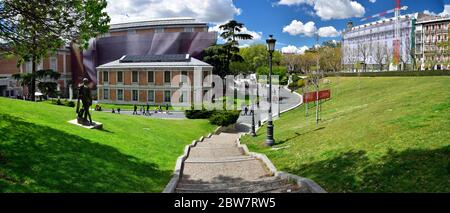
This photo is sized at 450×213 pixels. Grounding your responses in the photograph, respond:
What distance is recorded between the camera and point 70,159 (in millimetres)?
9383

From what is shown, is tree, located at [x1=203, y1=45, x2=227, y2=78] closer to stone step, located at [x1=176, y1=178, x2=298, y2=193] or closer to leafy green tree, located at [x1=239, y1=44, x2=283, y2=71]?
leafy green tree, located at [x1=239, y1=44, x2=283, y2=71]

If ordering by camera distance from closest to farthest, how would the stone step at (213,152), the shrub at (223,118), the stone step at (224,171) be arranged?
the stone step at (224,171) → the stone step at (213,152) → the shrub at (223,118)

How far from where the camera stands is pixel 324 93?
86.9 feet

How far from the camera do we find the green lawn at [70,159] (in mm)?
7512

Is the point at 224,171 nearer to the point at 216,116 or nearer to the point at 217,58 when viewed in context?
the point at 216,116

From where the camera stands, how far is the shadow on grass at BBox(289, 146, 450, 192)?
23.0 ft

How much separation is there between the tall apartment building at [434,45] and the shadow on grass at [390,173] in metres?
36.2

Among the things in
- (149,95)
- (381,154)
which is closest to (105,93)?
(149,95)

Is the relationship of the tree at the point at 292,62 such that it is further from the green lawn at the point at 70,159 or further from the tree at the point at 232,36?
the green lawn at the point at 70,159

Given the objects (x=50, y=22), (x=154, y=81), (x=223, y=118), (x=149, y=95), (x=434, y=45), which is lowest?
(x=223, y=118)

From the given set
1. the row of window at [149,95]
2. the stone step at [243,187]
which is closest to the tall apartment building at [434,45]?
the row of window at [149,95]

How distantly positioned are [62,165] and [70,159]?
705mm
